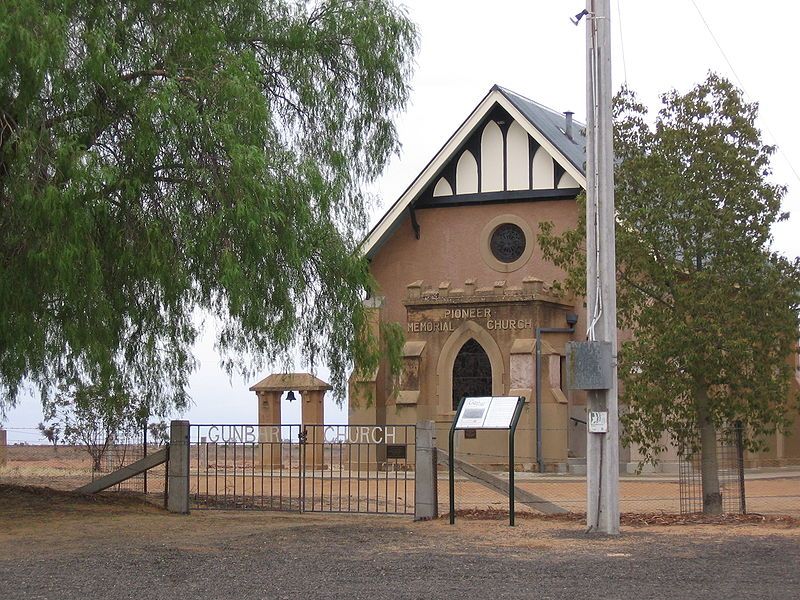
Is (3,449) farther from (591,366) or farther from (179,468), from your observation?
(591,366)

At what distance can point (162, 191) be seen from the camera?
15609mm

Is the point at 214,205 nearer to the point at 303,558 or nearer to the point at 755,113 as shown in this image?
the point at 303,558

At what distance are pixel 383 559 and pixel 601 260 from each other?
4649 millimetres

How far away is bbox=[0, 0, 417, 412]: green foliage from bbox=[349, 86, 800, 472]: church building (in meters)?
17.7

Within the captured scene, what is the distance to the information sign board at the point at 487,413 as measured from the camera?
16.8 m

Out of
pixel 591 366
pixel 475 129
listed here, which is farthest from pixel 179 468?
pixel 475 129

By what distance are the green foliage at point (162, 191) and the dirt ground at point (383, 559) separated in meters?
2.17

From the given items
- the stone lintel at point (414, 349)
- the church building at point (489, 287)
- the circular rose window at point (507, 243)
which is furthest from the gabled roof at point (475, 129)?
the stone lintel at point (414, 349)

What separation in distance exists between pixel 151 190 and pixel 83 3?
236 cm

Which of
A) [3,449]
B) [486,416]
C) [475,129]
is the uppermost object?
[475,129]

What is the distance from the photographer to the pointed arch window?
119ft

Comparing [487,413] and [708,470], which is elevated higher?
[487,413]

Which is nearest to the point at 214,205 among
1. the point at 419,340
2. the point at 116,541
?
the point at 116,541

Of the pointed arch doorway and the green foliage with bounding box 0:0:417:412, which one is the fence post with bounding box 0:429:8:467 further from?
the green foliage with bounding box 0:0:417:412
